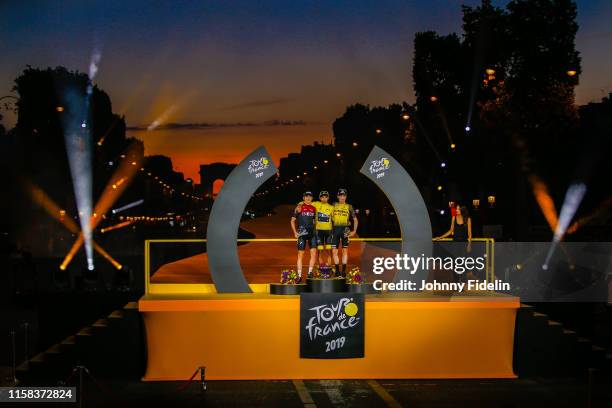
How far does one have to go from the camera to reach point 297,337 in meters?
17.4

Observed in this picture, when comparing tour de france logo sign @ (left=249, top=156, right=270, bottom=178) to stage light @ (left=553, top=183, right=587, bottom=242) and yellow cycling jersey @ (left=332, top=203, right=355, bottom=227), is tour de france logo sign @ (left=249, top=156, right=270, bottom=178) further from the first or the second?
stage light @ (left=553, top=183, right=587, bottom=242)

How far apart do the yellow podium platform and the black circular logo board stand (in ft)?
1.61

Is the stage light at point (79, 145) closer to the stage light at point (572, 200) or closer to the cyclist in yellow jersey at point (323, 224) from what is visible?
the stage light at point (572, 200)

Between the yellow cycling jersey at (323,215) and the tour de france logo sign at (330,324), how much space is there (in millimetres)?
1701

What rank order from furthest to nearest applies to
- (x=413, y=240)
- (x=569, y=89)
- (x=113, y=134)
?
1. (x=113, y=134)
2. (x=569, y=89)
3. (x=413, y=240)

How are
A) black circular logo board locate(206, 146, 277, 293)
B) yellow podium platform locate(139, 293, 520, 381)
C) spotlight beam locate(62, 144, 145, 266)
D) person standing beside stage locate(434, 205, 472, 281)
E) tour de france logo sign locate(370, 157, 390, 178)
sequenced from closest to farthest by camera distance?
1. yellow podium platform locate(139, 293, 520, 381)
2. black circular logo board locate(206, 146, 277, 293)
3. tour de france logo sign locate(370, 157, 390, 178)
4. person standing beside stage locate(434, 205, 472, 281)
5. spotlight beam locate(62, 144, 145, 266)

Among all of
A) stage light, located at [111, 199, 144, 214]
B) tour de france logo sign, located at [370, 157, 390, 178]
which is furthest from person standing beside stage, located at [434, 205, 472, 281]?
stage light, located at [111, 199, 144, 214]

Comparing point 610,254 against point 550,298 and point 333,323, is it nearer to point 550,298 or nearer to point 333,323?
point 550,298

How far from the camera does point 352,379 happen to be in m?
17.5

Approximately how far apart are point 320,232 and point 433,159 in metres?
44.4

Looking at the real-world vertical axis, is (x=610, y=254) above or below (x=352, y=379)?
above

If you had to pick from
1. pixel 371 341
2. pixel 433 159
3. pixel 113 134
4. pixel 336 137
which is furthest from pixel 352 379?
pixel 336 137

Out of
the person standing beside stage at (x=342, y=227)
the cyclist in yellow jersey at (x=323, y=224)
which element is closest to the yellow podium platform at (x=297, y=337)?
the person standing beside stage at (x=342, y=227)

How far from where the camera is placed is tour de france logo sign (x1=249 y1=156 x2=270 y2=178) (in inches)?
714
